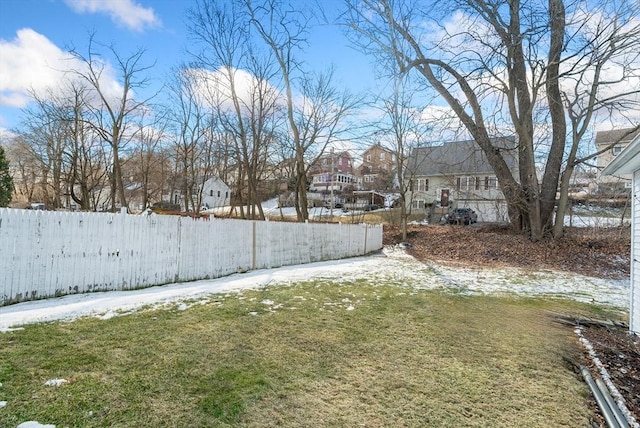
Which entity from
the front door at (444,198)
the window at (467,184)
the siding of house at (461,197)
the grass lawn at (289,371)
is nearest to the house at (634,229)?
the grass lawn at (289,371)

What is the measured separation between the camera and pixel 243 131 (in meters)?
17.5

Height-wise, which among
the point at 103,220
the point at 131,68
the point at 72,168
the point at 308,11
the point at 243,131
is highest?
the point at 308,11

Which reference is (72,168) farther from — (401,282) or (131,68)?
(401,282)

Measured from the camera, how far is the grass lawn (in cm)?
235

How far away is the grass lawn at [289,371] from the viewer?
235cm

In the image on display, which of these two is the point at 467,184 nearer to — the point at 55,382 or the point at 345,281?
the point at 345,281

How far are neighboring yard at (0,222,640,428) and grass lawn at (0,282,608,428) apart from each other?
0.01m

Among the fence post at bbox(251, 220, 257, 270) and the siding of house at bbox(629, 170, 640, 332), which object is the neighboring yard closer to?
the siding of house at bbox(629, 170, 640, 332)

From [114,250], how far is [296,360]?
13.3 ft

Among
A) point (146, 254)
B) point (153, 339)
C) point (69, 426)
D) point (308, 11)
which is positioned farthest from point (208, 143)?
point (69, 426)

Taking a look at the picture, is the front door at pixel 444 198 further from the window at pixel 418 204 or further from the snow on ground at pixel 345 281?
the snow on ground at pixel 345 281

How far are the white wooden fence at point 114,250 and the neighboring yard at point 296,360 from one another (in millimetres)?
320

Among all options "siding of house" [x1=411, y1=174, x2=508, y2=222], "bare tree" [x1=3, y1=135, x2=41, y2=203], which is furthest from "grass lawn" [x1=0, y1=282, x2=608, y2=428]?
"bare tree" [x1=3, y1=135, x2=41, y2=203]

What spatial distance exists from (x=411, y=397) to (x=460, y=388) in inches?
18.9
